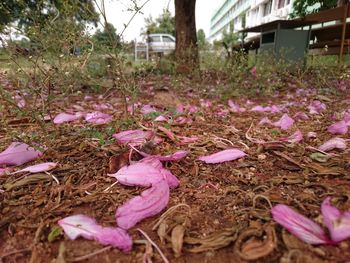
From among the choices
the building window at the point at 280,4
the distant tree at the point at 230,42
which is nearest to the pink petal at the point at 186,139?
the distant tree at the point at 230,42

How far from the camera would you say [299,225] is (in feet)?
2.39

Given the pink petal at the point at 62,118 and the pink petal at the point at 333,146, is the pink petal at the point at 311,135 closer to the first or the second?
the pink petal at the point at 333,146

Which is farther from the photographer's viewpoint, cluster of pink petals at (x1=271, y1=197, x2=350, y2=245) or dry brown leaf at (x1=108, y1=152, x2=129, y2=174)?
dry brown leaf at (x1=108, y1=152, x2=129, y2=174)

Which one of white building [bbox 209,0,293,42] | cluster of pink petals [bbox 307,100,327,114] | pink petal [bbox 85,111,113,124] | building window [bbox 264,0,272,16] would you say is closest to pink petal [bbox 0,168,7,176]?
pink petal [bbox 85,111,113,124]

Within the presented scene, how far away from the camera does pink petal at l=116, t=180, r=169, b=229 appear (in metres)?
0.81

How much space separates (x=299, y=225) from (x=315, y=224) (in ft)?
0.13

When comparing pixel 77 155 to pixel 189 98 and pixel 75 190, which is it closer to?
pixel 75 190

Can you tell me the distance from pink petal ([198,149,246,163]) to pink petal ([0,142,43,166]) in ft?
2.09

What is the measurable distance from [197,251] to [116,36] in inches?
49.2

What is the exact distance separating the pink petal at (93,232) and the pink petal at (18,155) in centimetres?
48

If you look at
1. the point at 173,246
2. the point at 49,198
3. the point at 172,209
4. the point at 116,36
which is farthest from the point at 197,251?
the point at 116,36

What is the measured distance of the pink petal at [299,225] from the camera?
0.69m

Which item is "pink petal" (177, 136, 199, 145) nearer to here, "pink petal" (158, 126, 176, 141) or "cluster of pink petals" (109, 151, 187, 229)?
"pink petal" (158, 126, 176, 141)

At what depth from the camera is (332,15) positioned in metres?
4.66
